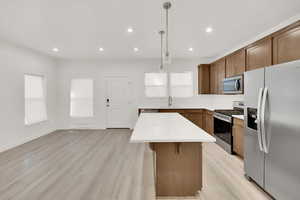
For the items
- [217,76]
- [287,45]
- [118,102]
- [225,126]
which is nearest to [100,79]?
[118,102]

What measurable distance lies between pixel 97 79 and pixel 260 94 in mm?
5697

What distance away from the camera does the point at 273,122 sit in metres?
2.21

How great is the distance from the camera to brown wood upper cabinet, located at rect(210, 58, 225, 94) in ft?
16.7

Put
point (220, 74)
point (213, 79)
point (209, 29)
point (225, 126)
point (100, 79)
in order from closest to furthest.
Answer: point (209, 29) < point (225, 126) < point (220, 74) < point (213, 79) < point (100, 79)

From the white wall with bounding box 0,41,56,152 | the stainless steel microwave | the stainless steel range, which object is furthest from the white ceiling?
the stainless steel range

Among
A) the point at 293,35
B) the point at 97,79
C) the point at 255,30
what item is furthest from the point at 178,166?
the point at 97,79

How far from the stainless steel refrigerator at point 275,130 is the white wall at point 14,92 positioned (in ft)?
17.3

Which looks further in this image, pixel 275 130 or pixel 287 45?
pixel 287 45

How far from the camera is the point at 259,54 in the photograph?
3389 millimetres

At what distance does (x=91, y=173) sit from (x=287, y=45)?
145 inches

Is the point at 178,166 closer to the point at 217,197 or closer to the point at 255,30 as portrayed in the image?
the point at 217,197

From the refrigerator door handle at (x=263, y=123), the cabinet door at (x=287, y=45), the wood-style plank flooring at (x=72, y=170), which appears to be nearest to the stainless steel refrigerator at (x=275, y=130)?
the refrigerator door handle at (x=263, y=123)

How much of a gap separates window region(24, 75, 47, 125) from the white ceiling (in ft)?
4.20

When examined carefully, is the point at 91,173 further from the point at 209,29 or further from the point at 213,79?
the point at 213,79
